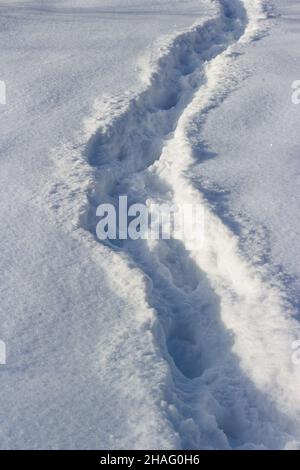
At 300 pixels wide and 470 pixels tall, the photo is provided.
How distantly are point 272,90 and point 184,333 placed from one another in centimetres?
255

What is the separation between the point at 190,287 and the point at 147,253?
0.28 metres

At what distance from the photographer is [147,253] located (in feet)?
10.4

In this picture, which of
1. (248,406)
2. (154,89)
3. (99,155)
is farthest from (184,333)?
(154,89)

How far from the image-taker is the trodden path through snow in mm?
2377

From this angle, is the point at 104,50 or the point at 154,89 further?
the point at 104,50

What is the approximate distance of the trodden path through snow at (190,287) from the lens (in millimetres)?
2377

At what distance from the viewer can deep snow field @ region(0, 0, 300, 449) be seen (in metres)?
2.29

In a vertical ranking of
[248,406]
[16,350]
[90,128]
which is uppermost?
[90,128]

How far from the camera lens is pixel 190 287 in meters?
3.08

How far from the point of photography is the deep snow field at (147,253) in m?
2.29

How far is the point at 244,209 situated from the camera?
3354mm

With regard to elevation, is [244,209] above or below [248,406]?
above
